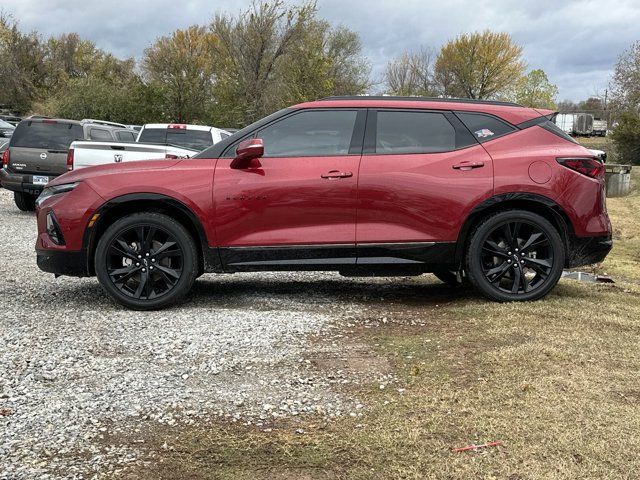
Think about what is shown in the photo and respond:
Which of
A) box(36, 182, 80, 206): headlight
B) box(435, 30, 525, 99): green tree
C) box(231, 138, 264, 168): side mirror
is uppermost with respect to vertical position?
box(435, 30, 525, 99): green tree

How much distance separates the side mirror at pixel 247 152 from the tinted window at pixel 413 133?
103 cm

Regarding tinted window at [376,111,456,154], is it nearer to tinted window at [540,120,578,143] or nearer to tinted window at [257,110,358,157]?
tinted window at [257,110,358,157]

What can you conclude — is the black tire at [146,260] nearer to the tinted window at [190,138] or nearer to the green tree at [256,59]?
the tinted window at [190,138]

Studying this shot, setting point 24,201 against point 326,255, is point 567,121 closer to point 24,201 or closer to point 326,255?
point 24,201

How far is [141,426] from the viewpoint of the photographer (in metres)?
3.36

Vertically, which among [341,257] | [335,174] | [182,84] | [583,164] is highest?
[182,84]

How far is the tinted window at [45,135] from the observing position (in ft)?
43.1

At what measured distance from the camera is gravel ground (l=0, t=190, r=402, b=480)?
127 inches

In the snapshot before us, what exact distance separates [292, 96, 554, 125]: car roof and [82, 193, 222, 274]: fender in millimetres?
1349

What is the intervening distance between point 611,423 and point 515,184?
9.09 feet

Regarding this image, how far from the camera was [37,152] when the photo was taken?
13.1m

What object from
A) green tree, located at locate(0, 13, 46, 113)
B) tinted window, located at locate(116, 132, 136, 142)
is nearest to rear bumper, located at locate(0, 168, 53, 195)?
tinted window, located at locate(116, 132, 136, 142)

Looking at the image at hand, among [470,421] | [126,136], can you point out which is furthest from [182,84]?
[470,421]

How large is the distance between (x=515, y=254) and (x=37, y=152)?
1037 centimetres
